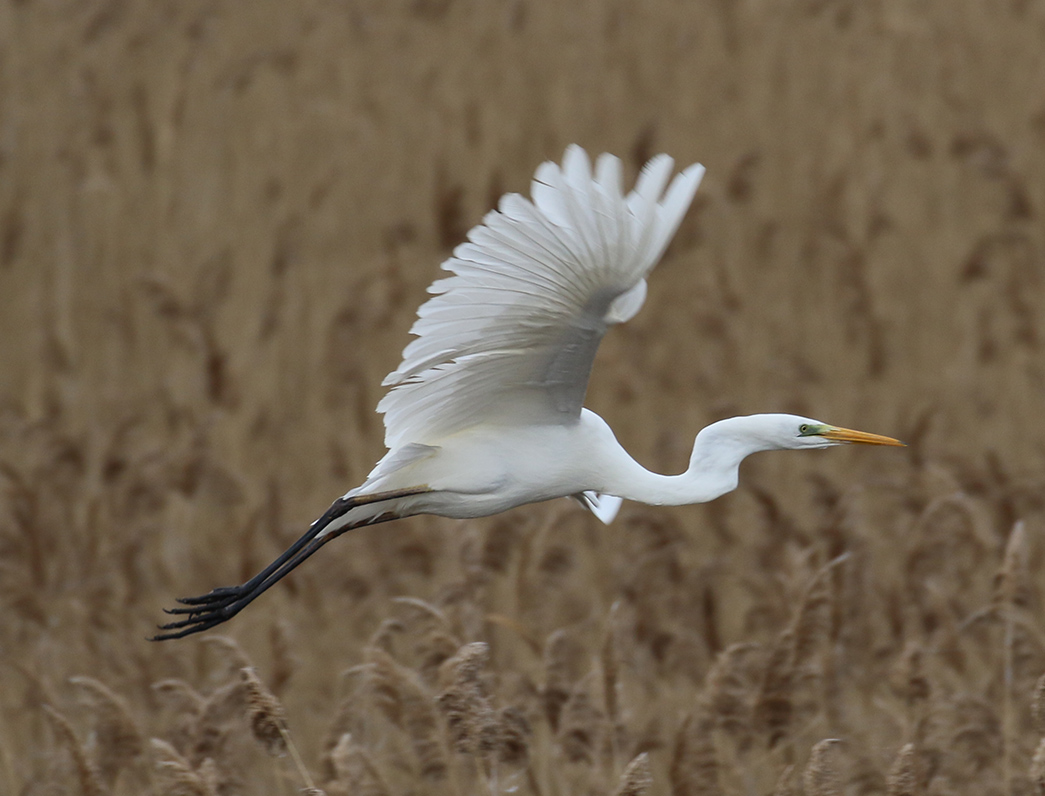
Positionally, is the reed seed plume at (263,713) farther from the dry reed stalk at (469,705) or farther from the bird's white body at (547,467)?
the bird's white body at (547,467)

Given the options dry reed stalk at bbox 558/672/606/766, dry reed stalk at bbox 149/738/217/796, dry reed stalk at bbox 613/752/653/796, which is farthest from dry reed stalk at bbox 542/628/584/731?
dry reed stalk at bbox 149/738/217/796

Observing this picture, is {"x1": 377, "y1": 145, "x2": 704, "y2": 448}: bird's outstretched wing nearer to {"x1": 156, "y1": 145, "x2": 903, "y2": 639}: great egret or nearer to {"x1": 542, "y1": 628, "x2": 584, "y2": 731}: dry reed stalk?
{"x1": 156, "y1": 145, "x2": 903, "y2": 639}: great egret

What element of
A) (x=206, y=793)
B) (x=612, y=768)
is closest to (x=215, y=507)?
(x=612, y=768)

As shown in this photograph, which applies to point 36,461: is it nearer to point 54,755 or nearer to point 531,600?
point 54,755

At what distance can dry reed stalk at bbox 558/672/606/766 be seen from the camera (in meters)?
2.87

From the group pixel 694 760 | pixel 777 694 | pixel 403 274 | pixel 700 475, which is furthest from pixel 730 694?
pixel 403 274

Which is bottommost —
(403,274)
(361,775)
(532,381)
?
(361,775)

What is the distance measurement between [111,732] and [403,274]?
358 cm

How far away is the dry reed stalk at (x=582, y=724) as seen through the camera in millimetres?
2873

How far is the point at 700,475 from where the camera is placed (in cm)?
287

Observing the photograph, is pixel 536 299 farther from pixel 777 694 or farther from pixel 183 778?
pixel 777 694

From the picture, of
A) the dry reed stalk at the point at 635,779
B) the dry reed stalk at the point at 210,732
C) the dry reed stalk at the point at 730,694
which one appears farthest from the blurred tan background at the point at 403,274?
the dry reed stalk at the point at 635,779

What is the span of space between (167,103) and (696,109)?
A: 2.87 m

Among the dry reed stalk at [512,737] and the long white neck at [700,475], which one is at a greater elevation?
the long white neck at [700,475]
